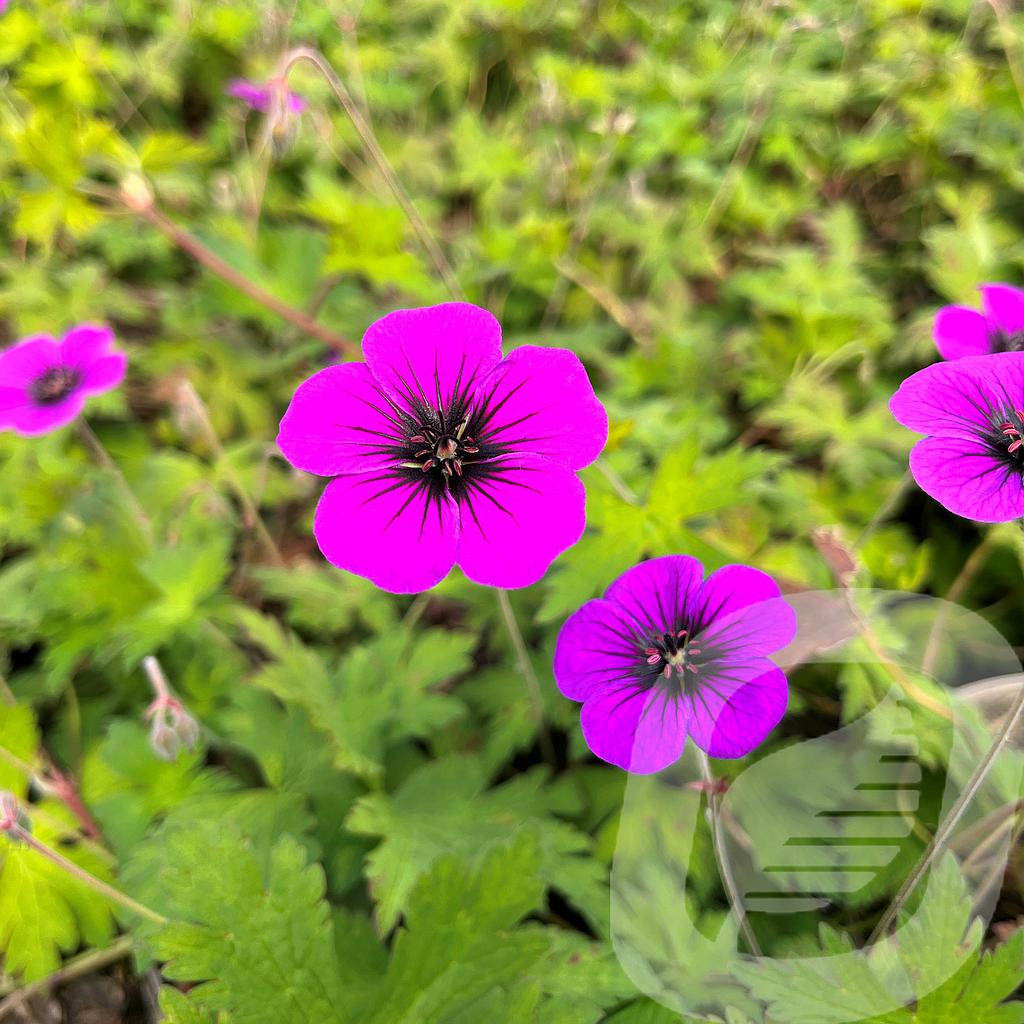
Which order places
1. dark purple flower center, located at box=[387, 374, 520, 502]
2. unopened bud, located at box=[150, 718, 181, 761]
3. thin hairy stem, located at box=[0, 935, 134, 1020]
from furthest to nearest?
1. thin hairy stem, located at box=[0, 935, 134, 1020]
2. unopened bud, located at box=[150, 718, 181, 761]
3. dark purple flower center, located at box=[387, 374, 520, 502]

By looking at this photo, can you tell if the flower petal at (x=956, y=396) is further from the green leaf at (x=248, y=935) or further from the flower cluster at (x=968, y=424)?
the green leaf at (x=248, y=935)

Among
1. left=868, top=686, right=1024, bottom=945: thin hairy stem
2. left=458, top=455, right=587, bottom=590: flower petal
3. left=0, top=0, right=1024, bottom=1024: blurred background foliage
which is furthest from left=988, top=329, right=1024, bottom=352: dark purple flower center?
left=458, top=455, right=587, bottom=590: flower petal

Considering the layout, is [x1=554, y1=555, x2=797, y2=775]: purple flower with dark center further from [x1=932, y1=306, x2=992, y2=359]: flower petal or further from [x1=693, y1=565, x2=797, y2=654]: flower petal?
[x1=932, y1=306, x2=992, y2=359]: flower petal

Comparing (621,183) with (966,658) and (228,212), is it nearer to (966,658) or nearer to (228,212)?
(228,212)

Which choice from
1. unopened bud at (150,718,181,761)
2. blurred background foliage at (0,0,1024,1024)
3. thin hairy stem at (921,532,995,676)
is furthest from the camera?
thin hairy stem at (921,532,995,676)

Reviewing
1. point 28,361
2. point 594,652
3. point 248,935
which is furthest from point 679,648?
point 28,361

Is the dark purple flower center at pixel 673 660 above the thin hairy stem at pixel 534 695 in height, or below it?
above

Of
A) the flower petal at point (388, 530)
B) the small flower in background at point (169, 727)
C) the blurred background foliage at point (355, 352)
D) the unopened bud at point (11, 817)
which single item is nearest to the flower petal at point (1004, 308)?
the blurred background foliage at point (355, 352)
